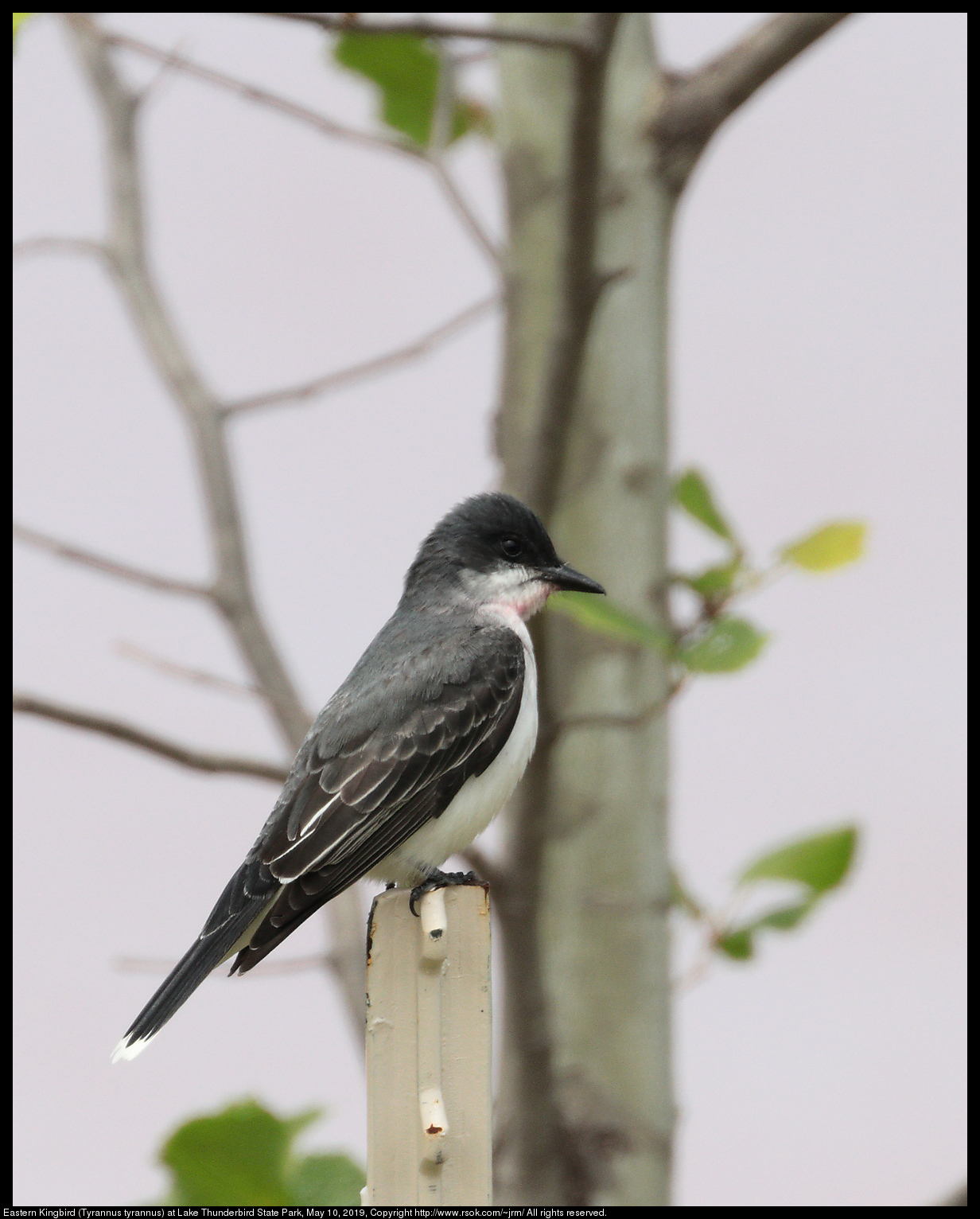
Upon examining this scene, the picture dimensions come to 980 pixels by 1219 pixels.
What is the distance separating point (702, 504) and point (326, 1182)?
6.83 ft

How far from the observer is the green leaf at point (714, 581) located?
12.2 feet

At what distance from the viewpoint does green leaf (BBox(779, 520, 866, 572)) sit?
3584mm

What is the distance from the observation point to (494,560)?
4062mm

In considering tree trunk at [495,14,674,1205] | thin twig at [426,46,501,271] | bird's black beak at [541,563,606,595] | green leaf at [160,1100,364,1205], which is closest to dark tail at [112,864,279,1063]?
green leaf at [160,1100,364,1205]

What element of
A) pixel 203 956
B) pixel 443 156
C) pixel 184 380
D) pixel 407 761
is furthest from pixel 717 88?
pixel 203 956

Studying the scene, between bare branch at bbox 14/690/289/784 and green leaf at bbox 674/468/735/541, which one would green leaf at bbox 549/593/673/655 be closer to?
green leaf at bbox 674/468/735/541

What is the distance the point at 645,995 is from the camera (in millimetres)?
4094

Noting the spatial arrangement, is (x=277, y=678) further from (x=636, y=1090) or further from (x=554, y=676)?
(x=636, y=1090)

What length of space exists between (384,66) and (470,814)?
2.35 meters

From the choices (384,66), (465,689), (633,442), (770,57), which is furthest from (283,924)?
(770,57)

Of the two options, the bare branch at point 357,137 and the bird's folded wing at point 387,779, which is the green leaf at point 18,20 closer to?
the bare branch at point 357,137

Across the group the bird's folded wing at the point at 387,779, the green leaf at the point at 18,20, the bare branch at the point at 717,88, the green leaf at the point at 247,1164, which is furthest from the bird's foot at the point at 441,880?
the green leaf at the point at 18,20

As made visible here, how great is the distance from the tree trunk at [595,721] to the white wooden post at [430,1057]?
3.66 ft

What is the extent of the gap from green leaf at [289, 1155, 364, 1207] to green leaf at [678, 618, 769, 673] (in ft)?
5.12
